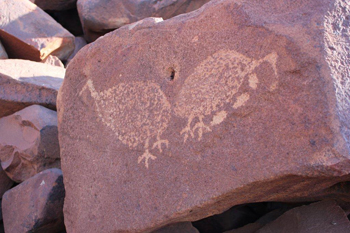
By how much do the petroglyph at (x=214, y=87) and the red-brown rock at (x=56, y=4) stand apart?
234 cm

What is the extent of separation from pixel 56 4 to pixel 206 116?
2.49 meters

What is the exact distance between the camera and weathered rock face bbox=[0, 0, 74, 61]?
2.53m

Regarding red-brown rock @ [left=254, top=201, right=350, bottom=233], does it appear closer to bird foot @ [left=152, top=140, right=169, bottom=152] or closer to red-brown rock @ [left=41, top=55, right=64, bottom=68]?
bird foot @ [left=152, top=140, right=169, bottom=152]

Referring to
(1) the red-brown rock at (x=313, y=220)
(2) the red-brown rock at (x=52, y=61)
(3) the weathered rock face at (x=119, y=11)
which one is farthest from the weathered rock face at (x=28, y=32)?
(1) the red-brown rock at (x=313, y=220)

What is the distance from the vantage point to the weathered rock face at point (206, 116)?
1106 millimetres

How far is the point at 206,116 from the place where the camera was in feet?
4.15

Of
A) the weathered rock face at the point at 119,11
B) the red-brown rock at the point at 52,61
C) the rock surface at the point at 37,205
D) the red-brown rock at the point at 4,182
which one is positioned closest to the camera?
the rock surface at the point at 37,205

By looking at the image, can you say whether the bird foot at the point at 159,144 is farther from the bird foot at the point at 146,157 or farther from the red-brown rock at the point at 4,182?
the red-brown rock at the point at 4,182

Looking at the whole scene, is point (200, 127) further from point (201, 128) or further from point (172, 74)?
point (172, 74)

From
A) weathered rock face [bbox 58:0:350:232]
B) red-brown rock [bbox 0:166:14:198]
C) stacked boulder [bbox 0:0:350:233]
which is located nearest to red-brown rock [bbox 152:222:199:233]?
stacked boulder [bbox 0:0:350:233]

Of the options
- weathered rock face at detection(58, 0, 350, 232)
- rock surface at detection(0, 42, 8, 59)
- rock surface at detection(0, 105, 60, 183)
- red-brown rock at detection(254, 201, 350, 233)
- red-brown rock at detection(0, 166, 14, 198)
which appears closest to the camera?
weathered rock face at detection(58, 0, 350, 232)

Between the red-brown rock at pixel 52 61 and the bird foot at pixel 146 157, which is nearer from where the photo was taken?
the bird foot at pixel 146 157

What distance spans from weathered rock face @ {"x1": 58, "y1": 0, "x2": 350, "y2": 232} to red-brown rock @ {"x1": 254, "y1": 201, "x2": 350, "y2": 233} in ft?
0.68

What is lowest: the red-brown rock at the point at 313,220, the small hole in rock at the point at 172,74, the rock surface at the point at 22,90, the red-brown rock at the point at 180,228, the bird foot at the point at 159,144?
the red-brown rock at the point at 180,228
